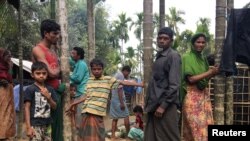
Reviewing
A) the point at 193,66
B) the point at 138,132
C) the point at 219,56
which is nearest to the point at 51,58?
the point at 193,66

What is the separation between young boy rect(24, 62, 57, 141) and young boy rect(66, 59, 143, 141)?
82cm

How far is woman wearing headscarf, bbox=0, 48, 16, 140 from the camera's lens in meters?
4.76

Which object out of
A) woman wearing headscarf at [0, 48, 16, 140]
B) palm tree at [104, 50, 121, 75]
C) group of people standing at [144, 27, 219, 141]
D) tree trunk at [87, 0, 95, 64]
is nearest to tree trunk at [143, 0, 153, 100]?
group of people standing at [144, 27, 219, 141]

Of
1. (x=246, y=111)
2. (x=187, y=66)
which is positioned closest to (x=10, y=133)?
(x=187, y=66)

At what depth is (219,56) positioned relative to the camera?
4766 millimetres

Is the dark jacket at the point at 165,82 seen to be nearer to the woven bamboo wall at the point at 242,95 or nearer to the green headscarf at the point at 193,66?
the green headscarf at the point at 193,66

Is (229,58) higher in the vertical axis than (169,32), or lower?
lower

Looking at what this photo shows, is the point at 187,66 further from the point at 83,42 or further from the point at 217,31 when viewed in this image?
the point at 83,42

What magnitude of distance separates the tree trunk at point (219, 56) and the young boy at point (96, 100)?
3.54 ft

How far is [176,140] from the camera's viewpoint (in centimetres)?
443

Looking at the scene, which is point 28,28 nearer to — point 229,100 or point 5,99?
point 5,99

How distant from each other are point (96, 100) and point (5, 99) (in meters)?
1.16

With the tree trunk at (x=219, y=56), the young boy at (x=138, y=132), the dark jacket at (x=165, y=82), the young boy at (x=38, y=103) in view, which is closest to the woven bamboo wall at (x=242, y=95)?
the young boy at (x=138, y=132)

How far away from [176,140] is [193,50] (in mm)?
1181
